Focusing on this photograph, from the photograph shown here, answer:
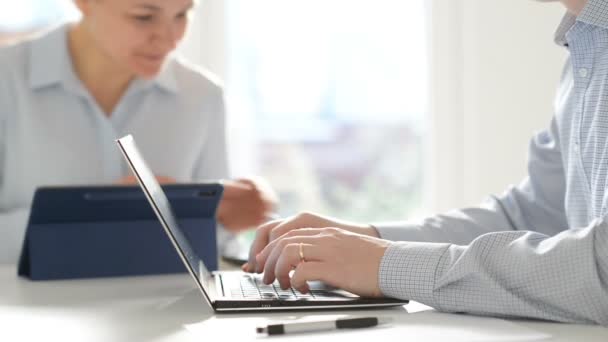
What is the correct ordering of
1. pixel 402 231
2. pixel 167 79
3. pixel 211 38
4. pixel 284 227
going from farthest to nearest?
1. pixel 211 38
2. pixel 167 79
3. pixel 402 231
4. pixel 284 227

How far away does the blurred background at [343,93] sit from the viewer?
3248 millimetres

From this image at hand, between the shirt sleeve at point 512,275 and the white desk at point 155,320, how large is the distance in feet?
0.06

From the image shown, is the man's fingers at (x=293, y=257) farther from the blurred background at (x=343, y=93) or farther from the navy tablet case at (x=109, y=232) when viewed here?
the blurred background at (x=343, y=93)

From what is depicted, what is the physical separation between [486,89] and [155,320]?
6.99 ft

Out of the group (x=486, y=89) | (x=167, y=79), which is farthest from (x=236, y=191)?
(x=486, y=89)

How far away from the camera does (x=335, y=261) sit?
3.94ft

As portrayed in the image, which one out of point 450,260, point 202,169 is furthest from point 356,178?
point 450,260

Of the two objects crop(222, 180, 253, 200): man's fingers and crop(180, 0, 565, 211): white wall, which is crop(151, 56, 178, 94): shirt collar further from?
crop(180, 0, 565, 211): white wall

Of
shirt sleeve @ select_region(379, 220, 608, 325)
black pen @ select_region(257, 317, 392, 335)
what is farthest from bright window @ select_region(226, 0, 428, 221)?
black pen @ select_region(257, 317, 392, 335)

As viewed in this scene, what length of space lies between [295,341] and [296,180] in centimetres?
259

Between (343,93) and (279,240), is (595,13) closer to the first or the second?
(279,240)

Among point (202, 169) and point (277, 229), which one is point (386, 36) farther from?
point (277, 229)

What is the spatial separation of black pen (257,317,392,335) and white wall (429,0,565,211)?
6.25 feet

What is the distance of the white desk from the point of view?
104cm
